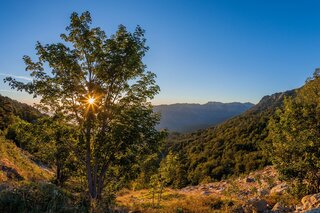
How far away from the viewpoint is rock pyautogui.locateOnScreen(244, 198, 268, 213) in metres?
11.8

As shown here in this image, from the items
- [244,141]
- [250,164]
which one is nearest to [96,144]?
[250,164]

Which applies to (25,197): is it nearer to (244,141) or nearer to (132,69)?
(132,69)

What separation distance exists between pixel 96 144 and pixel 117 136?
1343mm

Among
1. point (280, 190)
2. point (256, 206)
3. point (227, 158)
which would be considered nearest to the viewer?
point (256, 206)

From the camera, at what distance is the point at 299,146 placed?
12859 mm

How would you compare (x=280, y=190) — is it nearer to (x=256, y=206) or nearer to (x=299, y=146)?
(x=299, y=146)

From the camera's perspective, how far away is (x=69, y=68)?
36.1 ft

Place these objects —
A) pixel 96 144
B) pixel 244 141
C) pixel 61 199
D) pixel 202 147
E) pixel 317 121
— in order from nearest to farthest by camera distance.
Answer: pixel 61 199 < pixel 96 144 < pixel 317 121 < pixel 244 141 < pixel 202 147

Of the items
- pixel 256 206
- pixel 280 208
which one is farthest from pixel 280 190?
pixel 256 206

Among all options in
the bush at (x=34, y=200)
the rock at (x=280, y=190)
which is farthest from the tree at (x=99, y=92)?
the rock at (x=280, y=190)

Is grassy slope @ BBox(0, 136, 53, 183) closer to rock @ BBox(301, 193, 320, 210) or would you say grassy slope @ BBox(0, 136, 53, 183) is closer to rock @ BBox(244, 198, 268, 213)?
rock @ BBox(244, 198, 268, 213)

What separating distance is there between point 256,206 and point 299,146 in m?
3.71

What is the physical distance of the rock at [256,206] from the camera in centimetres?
1177

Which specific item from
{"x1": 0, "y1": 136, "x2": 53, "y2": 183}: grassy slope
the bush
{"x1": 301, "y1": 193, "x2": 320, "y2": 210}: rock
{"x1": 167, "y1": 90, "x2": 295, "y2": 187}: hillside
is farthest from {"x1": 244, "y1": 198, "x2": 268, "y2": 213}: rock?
{"x1": 167, "y1": 90, "x2": 295, "y2": 187}: hillside
